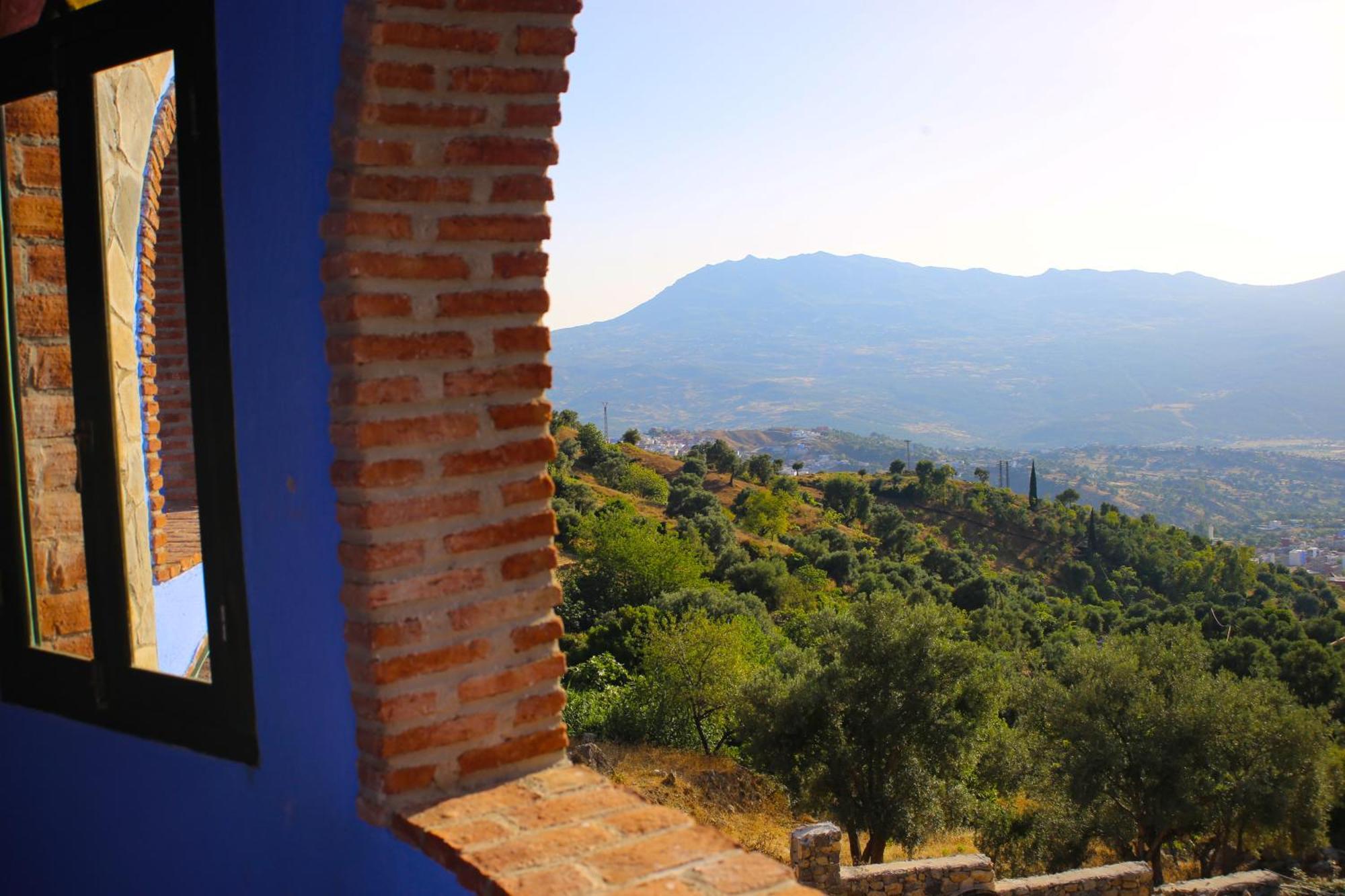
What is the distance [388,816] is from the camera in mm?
1953

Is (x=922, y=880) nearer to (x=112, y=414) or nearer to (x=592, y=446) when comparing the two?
(x=112, y=414)

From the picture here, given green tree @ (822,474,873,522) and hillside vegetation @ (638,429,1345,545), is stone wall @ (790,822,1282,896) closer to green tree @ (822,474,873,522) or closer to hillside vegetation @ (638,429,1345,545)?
green tree @ (822,474,873,522)

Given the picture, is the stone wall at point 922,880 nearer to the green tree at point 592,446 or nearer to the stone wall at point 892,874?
the stone wall at point 892,874

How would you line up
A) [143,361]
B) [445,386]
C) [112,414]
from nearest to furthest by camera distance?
[445,386], [112,414], [143,361]

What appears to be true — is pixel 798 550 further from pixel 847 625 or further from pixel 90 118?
pixel 90 118

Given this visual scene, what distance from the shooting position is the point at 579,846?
1.80 m

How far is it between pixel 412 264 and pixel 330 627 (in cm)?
76

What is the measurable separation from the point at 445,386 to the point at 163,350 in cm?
429

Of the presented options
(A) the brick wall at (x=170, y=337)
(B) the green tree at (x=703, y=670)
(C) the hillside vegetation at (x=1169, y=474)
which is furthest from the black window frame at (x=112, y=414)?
(C) the hillside vegetation at (x=1169, y=474)

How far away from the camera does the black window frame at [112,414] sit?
2236 millimetres

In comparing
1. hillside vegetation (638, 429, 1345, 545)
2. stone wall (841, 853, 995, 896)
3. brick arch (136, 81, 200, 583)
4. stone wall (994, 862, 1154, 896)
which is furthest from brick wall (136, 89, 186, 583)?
hillside vegetation (638, 429, 1345, 545)

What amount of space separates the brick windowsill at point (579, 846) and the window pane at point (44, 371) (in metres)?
1.64

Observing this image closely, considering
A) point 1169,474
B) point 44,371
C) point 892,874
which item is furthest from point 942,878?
point 1169,474

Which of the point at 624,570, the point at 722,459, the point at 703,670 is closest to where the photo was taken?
the point at 703,670
